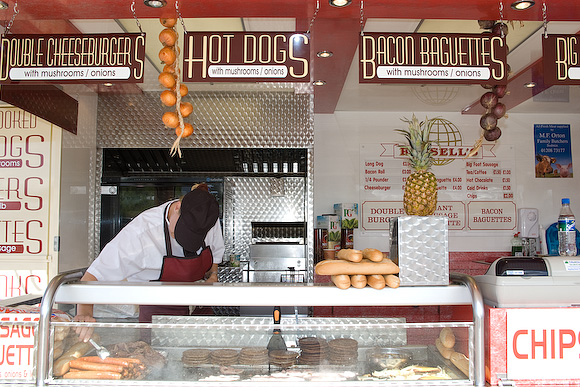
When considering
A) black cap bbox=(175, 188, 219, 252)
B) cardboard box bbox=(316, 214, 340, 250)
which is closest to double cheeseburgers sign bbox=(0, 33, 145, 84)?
black cap bbox=(175, 188, 219, 252)

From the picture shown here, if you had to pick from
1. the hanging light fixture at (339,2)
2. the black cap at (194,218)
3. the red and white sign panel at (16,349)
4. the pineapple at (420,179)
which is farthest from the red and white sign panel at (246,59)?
Answer: the red and white sign panel at (16,349)

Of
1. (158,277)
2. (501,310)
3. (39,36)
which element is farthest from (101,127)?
(501,310)

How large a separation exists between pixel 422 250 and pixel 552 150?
21.0ft

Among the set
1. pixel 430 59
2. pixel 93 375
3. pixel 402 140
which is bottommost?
pixel 93 375

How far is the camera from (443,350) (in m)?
2.08

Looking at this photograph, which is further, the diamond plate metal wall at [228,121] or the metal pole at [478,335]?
the diamond plate metal wall at [228,121]

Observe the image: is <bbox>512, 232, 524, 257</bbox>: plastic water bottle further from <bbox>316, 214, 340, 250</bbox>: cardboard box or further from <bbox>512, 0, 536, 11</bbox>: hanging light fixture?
<bbox>512, 0, 536, 11</bbox>: hanging light fixture

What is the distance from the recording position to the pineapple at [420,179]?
2.15 m

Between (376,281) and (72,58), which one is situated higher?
(72,58)

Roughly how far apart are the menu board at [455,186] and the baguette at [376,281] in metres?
5.12

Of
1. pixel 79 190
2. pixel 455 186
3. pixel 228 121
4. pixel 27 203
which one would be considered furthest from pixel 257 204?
pixel 455 186

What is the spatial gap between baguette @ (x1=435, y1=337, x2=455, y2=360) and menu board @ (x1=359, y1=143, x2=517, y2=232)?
512 cm

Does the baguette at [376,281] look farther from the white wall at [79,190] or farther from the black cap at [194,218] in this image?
the white wall at [79,190]

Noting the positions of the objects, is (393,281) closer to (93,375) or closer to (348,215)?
(93,375)
